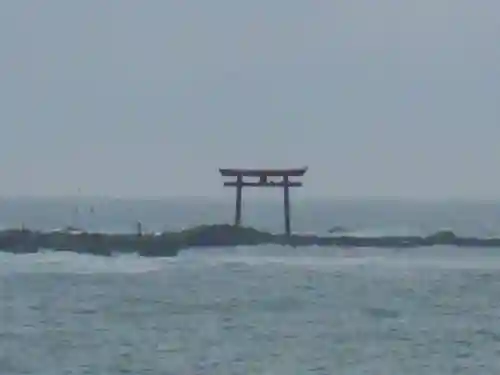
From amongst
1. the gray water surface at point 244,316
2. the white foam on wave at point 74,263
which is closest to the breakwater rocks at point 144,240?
the white foam on wave at point 74,263

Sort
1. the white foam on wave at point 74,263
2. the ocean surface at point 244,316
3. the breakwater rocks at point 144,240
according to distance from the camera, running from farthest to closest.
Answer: the breakwater rocks at point 144,240
the white foam on wave at point 74,263
the ocean surface at point 244,316

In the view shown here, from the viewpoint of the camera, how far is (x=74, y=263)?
186ft

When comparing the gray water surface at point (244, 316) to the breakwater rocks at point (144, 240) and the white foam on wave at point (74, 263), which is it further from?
the breakwater rocks at point (144, 240)

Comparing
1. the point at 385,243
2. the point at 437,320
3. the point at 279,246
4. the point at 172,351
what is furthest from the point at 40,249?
the point at 172,351

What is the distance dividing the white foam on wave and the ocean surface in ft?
0.25

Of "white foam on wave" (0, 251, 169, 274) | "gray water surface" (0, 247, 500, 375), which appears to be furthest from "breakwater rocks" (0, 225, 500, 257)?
"gray water surface" (0, 247, 500, 375)

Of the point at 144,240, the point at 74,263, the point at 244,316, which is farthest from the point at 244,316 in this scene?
the point at 144,240

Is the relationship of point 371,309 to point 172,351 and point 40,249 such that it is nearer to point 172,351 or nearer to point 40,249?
point 172,351

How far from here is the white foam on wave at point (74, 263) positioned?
5312 centimetres

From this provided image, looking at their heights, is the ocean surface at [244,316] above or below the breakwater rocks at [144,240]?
below

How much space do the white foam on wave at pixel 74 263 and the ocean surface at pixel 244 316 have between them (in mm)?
78

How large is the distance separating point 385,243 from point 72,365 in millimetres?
43361

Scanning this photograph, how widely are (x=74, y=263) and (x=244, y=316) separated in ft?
73.9

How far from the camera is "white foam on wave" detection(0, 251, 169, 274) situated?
53.1m
